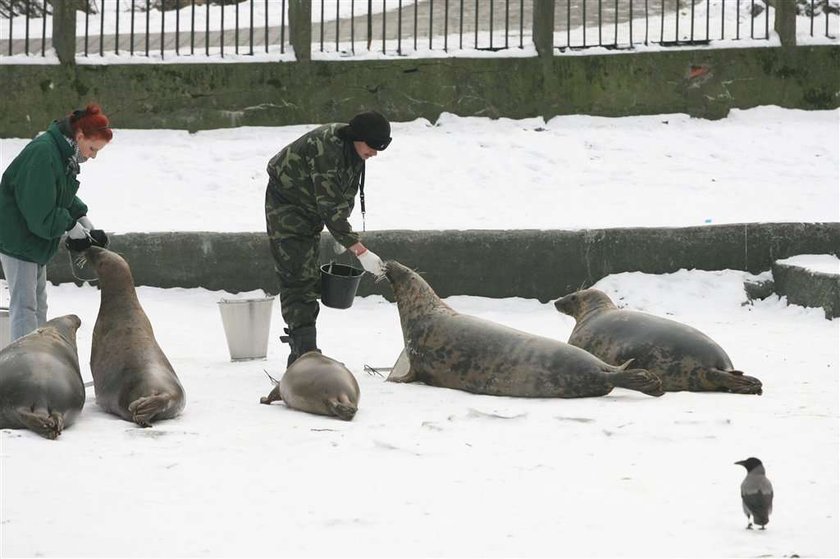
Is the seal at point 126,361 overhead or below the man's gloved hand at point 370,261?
below

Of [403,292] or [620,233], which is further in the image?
[620,233]

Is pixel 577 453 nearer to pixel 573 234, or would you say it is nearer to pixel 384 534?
pixel 384 534

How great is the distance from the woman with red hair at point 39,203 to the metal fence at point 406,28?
5686 millimetres

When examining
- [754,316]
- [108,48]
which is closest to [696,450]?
[754,316]

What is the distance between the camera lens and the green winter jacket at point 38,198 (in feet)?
21.1

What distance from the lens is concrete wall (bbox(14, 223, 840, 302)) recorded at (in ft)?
32.7

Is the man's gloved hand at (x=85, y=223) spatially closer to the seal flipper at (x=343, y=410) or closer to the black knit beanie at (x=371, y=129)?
the black knit beanie at (x=371, y=129)

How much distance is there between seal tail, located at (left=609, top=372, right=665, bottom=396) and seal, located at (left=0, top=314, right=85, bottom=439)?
2679 mm

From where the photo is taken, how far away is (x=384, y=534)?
167 inches

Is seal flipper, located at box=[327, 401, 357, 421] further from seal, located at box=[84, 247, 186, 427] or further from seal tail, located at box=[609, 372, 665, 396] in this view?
seal tail, located at box=[609, 372, 665, 396]

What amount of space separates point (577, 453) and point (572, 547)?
4.10ft

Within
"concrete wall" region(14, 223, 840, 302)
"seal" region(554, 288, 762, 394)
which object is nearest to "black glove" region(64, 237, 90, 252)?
"seal" region(554, 288, 762, 394)

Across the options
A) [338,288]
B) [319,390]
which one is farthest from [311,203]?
[319,390]

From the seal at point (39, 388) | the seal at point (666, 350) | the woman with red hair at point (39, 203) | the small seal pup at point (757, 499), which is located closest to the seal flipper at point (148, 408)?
the seal at point (39, 388)
